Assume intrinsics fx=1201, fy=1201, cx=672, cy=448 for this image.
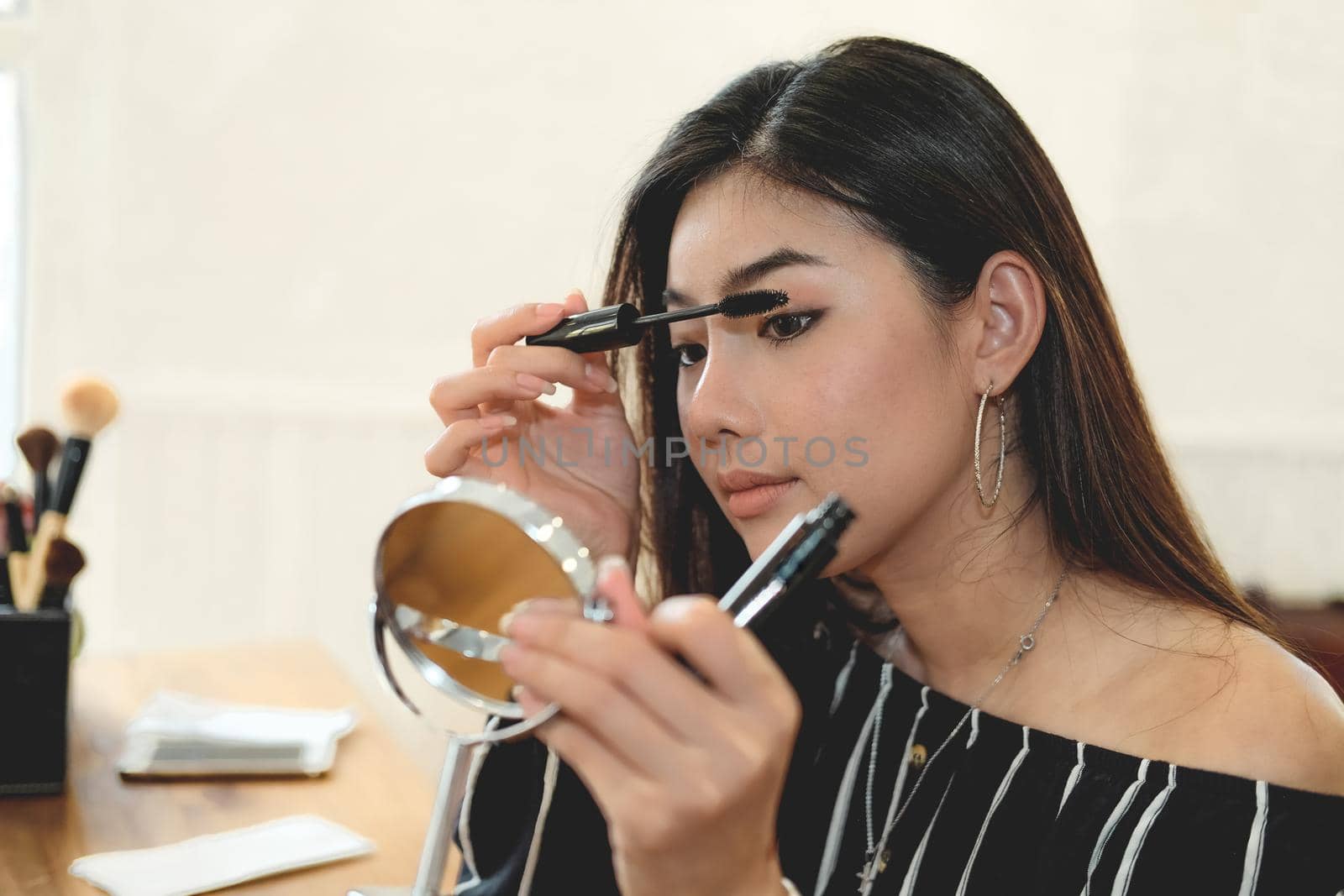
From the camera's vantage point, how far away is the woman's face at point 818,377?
882mm

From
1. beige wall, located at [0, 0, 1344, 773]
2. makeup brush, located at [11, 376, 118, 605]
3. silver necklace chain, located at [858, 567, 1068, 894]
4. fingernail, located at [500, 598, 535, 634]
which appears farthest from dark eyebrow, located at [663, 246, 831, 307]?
beige wall, located at [0, 0, 1344, 773]

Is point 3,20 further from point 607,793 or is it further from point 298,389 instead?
point 607,793

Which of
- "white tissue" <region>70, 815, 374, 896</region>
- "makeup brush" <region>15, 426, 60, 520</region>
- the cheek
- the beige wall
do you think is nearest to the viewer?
"white tissue" <region>70, 815, 374, 896</region>

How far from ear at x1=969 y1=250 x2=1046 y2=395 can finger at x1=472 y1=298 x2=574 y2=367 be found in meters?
0.34

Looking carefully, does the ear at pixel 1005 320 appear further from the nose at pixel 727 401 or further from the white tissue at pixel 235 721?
the white tissue at pixel 235 721

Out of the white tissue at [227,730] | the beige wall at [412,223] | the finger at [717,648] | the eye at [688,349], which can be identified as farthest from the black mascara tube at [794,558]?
the beige wall at [412,223]

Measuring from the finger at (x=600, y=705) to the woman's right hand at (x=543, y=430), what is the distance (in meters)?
0.52

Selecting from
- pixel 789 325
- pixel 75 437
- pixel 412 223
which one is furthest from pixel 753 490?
pixel 412 223

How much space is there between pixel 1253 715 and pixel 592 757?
560mm

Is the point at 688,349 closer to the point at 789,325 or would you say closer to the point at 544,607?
the point at 789,325

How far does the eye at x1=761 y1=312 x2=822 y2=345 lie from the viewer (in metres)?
0.89

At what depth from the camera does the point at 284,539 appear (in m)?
2.37

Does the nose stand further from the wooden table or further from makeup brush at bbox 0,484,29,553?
makeup brush at bbox 0,484,29,553

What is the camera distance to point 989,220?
3.06 ft
